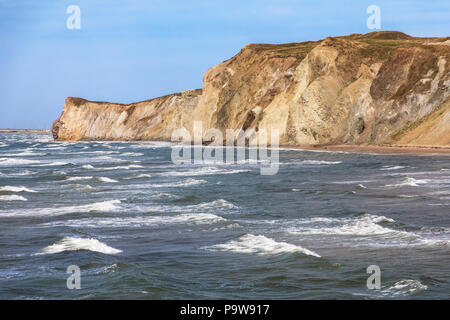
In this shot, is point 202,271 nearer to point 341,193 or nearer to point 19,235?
point 19,235

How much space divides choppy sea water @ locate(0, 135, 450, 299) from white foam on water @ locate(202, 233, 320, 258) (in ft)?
0.11

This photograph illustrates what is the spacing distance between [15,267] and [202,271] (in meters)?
4.85

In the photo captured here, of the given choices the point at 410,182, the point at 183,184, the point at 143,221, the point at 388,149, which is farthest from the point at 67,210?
the point at 388,149

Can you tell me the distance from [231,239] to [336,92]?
245 feet

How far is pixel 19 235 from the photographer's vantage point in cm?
2308

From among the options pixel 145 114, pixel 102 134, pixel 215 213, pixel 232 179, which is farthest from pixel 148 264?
pixel 102 134

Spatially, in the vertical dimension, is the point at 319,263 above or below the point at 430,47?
below

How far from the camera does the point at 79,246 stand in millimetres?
20344

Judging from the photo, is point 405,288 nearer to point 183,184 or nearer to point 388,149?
point 183,184

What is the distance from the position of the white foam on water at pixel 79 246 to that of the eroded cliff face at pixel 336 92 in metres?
53.4

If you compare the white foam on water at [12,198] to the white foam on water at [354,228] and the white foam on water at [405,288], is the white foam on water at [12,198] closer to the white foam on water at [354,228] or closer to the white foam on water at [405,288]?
the white foam on water at [354,228]

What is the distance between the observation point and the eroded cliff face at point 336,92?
7788 centimetres

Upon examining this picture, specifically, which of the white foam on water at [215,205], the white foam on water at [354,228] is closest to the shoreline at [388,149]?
the white foam on water at [215,205]
